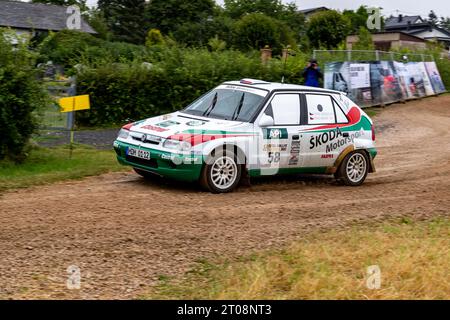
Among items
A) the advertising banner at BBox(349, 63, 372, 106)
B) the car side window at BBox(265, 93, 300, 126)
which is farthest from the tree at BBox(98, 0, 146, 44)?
the car side window at BBox(265, 93, 300, 126)

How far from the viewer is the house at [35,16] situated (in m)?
60.1

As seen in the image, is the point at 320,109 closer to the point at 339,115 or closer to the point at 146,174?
the point at 339,115

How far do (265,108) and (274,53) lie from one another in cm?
3673

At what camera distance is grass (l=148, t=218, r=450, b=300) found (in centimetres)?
→ 604

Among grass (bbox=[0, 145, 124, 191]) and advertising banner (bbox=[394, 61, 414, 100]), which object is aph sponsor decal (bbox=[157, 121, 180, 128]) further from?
advertising banner (bbox=[394, 61, 414, 100])

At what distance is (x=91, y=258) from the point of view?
7074 mm

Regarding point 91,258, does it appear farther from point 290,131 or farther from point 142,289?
point 290,131

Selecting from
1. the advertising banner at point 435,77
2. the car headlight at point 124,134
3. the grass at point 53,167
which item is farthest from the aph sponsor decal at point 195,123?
the advertising banner at point 435,77

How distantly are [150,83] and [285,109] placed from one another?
8.84 m

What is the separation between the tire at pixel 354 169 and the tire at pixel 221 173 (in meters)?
2.27

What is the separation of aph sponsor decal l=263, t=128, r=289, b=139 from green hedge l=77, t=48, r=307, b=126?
892 cm

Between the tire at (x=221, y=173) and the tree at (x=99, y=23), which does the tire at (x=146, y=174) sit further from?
the tree at (x=99, y=23)

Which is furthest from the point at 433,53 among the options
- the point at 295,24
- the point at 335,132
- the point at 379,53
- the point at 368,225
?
the point at 295,24

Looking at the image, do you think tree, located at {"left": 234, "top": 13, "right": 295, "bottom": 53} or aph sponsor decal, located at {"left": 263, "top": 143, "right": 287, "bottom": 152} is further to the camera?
tree, located at {"left": 234, "top": 13, "right": 295, "bottom": 53}
